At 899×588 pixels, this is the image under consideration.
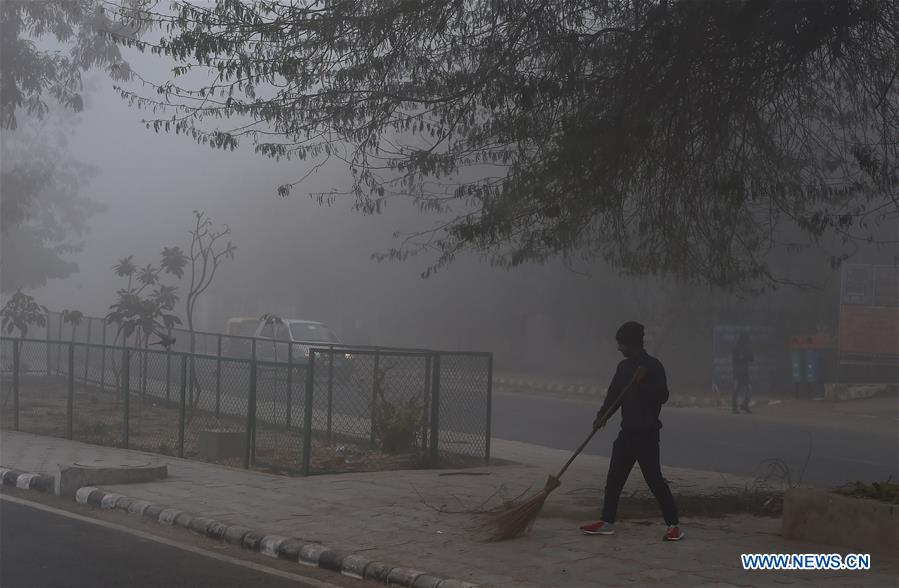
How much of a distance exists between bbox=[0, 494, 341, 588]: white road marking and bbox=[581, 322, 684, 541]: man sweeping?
2280 mm

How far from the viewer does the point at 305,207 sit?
158ft

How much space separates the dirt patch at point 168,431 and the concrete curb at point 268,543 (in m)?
2.32

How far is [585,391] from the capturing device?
28.5 metres

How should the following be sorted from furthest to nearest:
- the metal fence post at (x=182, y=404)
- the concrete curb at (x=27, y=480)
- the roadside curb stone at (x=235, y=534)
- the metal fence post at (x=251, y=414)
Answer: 1. the metal fence post at (x=182, y=404)
2. the metal fence post at (x=251, y=414)
3. the concrete curb at (x=27, y=480)
4. the roadside curb stone at (x=235, y=534)

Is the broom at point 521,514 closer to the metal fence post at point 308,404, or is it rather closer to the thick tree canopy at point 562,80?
the thick tree canopy at point 562,80

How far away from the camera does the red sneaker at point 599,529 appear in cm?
792

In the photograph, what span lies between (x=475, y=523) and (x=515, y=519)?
2.74 feet

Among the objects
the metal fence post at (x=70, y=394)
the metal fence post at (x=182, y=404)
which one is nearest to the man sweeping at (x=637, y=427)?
the metal fence post at (x=182, y=404)

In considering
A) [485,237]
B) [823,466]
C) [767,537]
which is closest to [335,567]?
[767,537]

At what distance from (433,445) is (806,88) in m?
5.92

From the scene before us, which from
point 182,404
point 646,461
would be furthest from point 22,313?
point 646,461

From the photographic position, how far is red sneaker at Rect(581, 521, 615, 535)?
7.92m

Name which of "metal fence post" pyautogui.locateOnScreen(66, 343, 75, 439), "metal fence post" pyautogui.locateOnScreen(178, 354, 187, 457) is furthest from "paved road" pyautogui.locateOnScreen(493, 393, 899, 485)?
"metal fence post" pyautogui.locateOnScreen(66, 343, 75, 439)

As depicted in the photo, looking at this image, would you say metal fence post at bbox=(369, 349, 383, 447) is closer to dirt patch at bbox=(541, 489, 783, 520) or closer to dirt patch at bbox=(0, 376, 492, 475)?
dirt patch at bbox=(0, 376, 492, 475)
